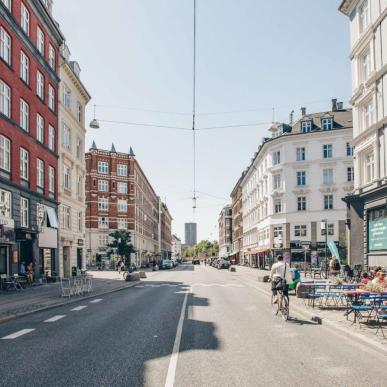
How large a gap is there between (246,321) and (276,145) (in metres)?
49.5

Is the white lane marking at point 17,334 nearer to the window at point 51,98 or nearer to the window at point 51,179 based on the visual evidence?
the window at point 51,179

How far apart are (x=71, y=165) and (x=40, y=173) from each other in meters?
A: 8.69

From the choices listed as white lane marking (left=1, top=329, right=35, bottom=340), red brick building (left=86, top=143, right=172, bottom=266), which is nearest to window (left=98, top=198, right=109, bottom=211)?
red brick building (left=86, top=143, right=172, bottom=266)

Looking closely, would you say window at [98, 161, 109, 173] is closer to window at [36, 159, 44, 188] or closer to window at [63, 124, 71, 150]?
window at [63, 124, 71, 150]

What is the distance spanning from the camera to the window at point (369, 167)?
27869 mm

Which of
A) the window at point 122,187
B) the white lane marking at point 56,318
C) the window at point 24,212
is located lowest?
the white lane marking at point 56,318

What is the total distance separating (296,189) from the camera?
58.1 m

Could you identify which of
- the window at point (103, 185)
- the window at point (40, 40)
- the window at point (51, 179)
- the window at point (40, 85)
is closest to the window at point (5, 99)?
the window at point (40, 85)

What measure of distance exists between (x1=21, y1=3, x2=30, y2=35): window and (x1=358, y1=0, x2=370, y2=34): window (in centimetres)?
2035

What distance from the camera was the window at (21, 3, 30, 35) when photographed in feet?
99.2

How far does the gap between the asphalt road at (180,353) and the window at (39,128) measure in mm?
20917

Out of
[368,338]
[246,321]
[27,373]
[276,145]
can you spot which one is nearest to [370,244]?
[246,321]

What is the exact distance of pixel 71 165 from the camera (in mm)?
42125

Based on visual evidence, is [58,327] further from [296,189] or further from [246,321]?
[296,189]
